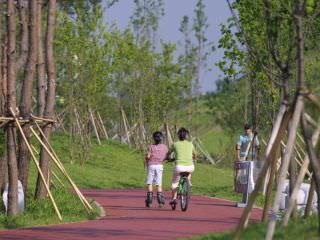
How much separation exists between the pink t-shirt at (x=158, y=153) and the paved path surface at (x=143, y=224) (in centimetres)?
97

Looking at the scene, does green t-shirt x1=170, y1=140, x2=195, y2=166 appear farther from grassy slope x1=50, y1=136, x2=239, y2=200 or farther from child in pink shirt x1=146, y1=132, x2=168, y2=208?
grassy slope x1=50, y1=136, x2=239, y2=200

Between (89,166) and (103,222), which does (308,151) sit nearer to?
(103,222)

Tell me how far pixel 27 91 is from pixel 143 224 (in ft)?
13.6

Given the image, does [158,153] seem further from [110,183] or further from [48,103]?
[110,183]

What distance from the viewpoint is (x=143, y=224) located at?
17656mm

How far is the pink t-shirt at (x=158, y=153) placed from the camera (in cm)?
2191

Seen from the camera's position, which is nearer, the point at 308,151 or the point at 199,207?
the point at 308,151

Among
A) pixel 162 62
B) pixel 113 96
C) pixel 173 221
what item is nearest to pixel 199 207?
pixel 173 221

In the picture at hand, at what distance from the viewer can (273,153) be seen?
1374 centimetres

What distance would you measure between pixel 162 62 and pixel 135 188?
15980 millimetres

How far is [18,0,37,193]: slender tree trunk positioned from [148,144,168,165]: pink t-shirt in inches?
96.9

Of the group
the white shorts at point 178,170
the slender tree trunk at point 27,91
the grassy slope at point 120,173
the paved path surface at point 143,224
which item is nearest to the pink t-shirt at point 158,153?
the white shorts at point 178,170

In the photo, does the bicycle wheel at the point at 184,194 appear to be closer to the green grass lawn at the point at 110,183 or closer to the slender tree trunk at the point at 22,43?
the green grass lawn at the point at 110,183

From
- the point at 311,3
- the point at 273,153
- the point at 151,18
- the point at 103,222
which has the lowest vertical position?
the point at 103,222
